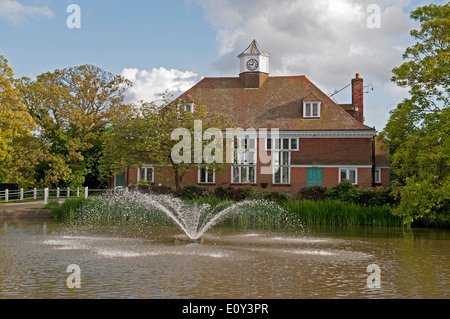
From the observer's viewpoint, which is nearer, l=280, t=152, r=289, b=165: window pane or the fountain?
the fountain

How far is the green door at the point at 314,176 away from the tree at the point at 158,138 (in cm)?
874

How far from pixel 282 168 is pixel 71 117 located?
1965 centimetres

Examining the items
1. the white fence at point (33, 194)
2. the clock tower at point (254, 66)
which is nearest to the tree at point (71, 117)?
the white fence at point (33, 194)

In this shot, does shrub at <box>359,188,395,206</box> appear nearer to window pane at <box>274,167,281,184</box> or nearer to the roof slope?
the roof slope

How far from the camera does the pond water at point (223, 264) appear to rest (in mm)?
10734

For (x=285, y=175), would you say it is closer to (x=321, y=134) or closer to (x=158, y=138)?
(x=321, y=134)

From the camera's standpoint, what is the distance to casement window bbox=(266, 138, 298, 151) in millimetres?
42250

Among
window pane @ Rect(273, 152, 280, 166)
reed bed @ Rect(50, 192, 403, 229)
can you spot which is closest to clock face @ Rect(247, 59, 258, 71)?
window pane @ Rect(273, 152, 280, 166)

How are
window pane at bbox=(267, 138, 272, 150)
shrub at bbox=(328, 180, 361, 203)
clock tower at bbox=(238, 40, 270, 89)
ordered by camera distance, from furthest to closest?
clock tower at bbox=(238, 40, 270, 89)
window pane at bbox=(267, 138, 272, 150)
shrub at bbox=(328, 180, 361, 203)

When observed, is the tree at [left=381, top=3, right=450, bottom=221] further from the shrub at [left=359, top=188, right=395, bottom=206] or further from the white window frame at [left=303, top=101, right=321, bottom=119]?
the white window frame at [left=303, top=101, right=321, bottom=119]

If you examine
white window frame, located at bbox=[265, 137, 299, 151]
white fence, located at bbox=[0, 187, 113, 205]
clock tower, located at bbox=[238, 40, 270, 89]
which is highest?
clock tower, located at bbox=[238, 40, 270, 89]

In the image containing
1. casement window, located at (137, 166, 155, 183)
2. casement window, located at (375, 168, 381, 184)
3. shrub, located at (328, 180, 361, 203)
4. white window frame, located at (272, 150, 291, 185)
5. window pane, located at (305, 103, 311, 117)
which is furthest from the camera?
casement window, located at (137, 166, 155, 183)

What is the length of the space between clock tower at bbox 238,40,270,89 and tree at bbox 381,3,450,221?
71.9 feet

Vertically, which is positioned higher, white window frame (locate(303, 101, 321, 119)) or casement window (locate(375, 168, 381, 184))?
white window frame (locate(303, 101, 321, 119))
